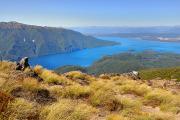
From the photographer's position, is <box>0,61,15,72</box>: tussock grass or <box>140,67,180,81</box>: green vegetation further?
<box>140,67,180,81</box>: green vegetation

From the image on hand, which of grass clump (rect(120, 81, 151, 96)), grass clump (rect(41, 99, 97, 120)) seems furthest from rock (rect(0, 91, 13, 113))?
grass clump (rect(120, 81, 151, 96))

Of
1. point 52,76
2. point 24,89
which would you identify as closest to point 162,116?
point 24,89

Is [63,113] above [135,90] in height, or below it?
above

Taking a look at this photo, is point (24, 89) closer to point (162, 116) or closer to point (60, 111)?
point (60, 111)

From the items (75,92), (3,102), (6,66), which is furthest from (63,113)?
(6,66)

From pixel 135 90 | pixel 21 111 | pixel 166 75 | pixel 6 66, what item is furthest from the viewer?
pixel 166 75

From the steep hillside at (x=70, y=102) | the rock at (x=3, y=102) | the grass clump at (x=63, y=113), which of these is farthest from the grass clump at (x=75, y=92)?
the rock at (x=3, y=102)

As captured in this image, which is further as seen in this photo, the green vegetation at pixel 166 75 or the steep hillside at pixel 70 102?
the green vegetation at pixel 166 75

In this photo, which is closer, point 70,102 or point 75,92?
point 70,102

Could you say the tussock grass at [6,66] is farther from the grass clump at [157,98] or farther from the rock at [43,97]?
the grass clump at [157,98]

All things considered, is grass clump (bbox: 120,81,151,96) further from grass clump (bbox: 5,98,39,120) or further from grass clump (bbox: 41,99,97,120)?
grass clump (bbox: 5,98,39,120)

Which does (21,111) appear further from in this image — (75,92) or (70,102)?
(75,92)
